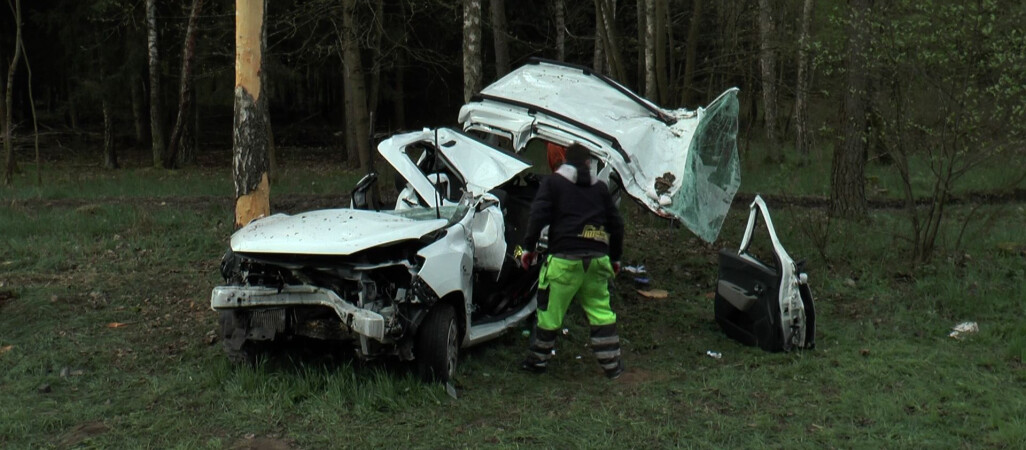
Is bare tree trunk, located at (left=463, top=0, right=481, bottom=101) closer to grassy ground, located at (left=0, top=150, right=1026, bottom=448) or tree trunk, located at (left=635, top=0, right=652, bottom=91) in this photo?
grassy ground, located at (left=0, top=150, right=1026, bottom=448)

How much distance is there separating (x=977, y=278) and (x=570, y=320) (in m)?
4.29

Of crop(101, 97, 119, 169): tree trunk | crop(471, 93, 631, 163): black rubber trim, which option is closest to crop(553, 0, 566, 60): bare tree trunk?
crop(101, 97, 119, 169): tree trunk

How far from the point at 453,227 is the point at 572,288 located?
0.96 meters

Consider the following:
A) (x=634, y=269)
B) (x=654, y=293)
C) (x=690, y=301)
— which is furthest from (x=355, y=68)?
(x=690, y=301)

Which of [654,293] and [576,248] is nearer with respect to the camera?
[576,248]

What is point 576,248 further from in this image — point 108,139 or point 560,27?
point 108,139

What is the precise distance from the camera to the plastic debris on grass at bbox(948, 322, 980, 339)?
8.35 metres

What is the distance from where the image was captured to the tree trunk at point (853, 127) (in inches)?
409

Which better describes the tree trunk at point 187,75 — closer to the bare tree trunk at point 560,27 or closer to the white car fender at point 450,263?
the bare tree trunk at point 560,27

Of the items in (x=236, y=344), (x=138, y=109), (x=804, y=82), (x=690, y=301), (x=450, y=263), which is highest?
(x=804, y=82)

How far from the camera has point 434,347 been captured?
6.55 meters

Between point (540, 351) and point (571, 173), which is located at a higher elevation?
point (571, 173)

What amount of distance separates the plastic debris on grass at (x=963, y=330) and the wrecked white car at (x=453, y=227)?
2.19 meters

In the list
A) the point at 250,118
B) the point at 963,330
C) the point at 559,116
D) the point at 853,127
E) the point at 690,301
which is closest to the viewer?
the point at 963,330
